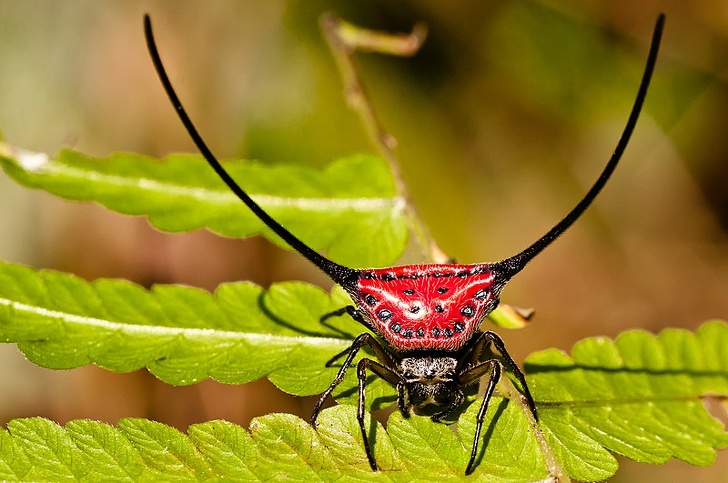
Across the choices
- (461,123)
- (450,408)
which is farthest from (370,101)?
(450,408)

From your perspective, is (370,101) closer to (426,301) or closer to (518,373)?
(426,301)

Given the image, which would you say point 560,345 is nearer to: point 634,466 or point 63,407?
point 634,466

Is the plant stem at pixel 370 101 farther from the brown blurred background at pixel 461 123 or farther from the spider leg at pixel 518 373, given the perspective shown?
the brown blurred background at pixel 461 123

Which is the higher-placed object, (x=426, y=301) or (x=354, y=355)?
(x=426, y=301)

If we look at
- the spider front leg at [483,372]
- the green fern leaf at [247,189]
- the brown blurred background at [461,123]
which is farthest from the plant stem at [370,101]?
the brown blurred background at [461,123]

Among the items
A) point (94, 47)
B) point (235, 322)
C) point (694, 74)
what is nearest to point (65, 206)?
point (94, 47)
